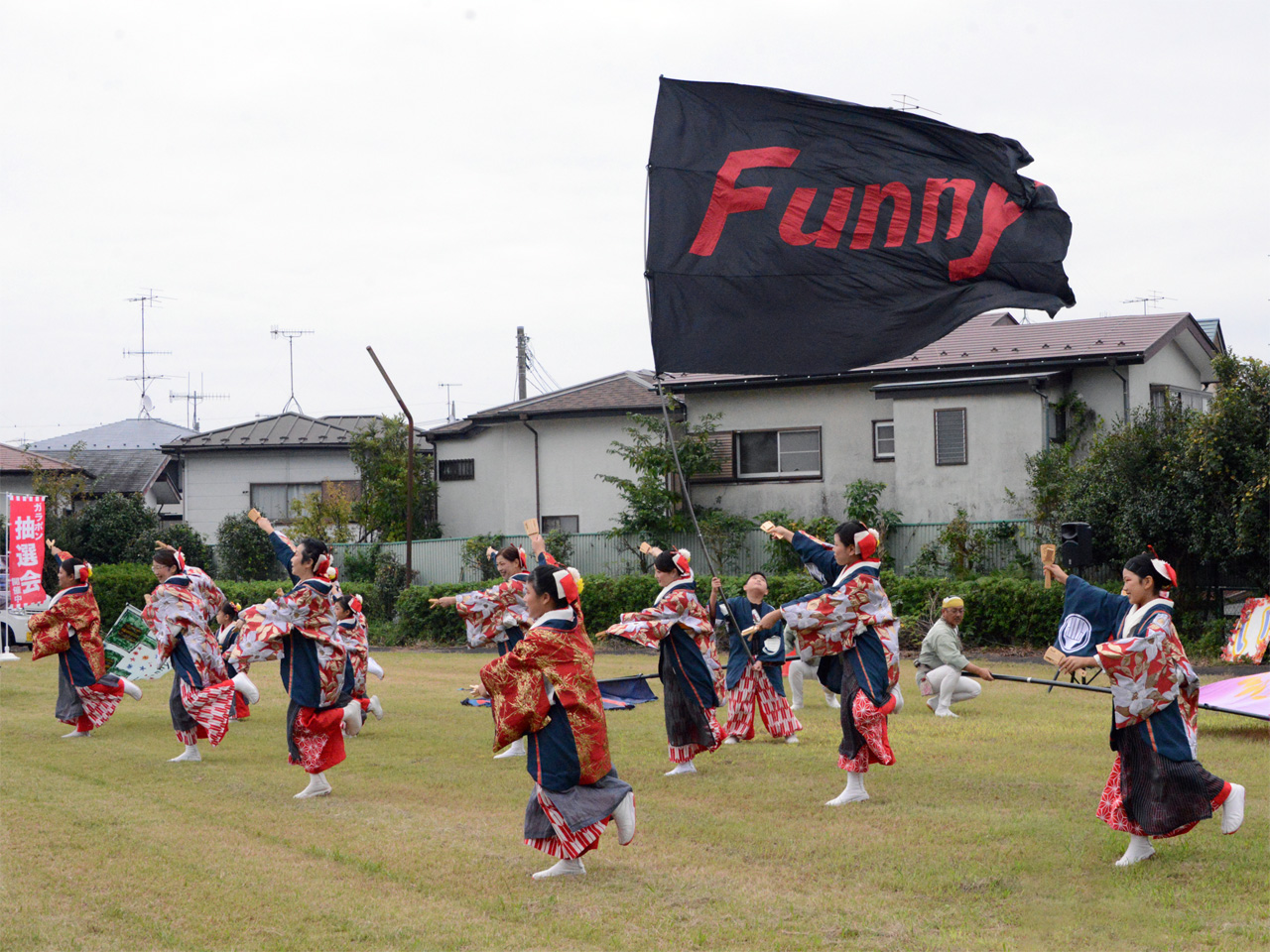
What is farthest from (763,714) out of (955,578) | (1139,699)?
(955,578)

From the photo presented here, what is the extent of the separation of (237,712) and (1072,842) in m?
9.92

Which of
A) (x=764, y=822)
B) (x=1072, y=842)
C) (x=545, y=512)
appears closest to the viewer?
(x=1072, y=842)

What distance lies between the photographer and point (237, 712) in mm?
13836

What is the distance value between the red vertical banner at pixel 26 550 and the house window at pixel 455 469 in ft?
36.5

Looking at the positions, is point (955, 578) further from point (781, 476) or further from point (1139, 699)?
point (1139, 699)

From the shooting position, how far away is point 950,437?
2425cm

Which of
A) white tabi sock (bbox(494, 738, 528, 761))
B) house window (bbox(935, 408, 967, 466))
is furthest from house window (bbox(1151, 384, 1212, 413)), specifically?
white tabi sock (bbox(494, 738, 528, 761))

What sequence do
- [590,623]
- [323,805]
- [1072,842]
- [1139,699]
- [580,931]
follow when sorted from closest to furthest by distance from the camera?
[580,931] < [1139,699] < [1072,842] < [323,805] < [590,623]

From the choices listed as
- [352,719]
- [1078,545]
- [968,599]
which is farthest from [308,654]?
[968,599]

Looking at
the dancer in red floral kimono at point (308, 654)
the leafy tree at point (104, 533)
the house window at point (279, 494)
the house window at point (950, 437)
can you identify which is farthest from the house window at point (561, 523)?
the dancer in red floral kimono at point (308, 654)

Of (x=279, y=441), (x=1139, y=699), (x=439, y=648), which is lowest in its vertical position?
(x=439, y=648)

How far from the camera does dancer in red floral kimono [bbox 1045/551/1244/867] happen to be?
21.2 feet

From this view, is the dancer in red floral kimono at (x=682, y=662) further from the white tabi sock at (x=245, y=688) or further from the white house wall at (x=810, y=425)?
the white house wall at (x=810, y=425)

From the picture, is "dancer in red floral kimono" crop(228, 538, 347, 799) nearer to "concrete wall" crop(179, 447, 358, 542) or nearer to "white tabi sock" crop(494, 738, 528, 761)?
"white tabi sock" crop(494, 738, 528, 761)
